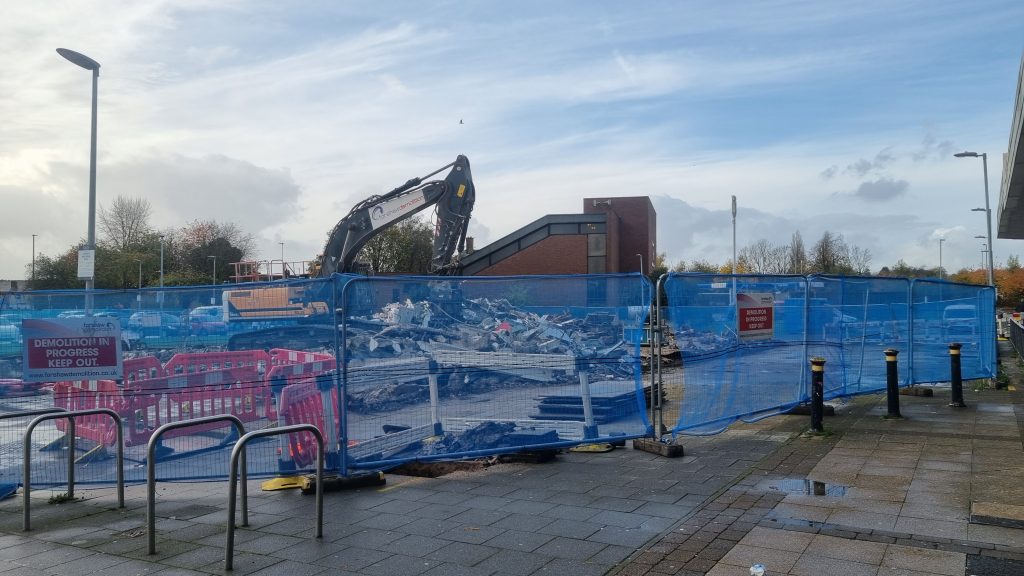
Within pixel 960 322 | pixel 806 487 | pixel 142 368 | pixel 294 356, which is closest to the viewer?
pixel 806 487

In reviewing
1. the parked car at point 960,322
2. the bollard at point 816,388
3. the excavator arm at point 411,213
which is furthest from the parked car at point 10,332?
the excavator arm at point 411,213

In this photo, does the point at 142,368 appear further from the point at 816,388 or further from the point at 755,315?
the point at 816,388

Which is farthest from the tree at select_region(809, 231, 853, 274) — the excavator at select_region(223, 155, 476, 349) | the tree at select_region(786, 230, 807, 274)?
the excavator at select_region(223, 155, 476, 349)

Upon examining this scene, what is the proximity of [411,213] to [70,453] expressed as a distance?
17.1m

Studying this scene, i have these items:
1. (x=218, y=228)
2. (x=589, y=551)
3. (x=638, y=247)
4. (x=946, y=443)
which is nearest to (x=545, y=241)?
(x=638, y=247)

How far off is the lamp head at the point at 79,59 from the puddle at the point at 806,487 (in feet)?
56.0

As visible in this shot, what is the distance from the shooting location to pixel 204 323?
26.2ft

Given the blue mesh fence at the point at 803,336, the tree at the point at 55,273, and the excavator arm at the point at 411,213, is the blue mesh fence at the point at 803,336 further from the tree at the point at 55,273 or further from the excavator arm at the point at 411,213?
the tree at the point at 55,273

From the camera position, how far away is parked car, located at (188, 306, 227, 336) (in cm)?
799

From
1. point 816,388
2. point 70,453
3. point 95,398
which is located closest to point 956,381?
point 816,388

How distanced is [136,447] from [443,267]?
15.3 m

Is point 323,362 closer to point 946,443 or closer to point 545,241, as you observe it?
point 946,443

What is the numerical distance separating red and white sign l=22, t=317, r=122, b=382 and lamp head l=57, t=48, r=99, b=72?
12.0 m

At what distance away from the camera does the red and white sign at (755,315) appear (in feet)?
34.1
